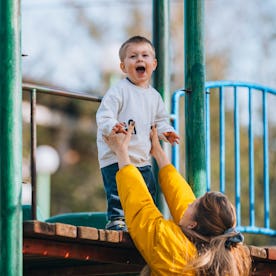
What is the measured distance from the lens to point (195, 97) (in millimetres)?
7133

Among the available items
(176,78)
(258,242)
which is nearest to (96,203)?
(176,78)

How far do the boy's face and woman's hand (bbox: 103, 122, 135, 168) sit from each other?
44 cm

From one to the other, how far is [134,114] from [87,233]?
1112 mm

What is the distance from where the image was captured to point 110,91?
6.73 m

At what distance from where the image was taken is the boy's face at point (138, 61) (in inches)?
269

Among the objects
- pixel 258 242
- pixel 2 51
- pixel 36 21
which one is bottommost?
pixel 258 242

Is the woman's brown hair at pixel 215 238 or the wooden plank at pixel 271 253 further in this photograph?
the wooden plank at pixel 271 253

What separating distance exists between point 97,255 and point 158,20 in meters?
2.29

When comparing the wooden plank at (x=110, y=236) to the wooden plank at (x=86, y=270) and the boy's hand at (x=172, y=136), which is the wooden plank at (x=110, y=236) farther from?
the wooden plank at (x=86, y=270)

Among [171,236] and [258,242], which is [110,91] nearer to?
[171,236]

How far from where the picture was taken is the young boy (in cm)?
669

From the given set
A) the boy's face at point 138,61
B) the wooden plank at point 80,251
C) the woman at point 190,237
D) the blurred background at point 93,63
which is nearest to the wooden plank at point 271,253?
the woman at point 190,237

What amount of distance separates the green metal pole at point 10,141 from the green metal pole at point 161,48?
212cm

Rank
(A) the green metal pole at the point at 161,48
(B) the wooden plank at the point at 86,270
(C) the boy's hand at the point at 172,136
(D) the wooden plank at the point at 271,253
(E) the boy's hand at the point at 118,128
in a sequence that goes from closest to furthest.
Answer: (E) the boy's hand at the point at 118,128 → (D) the wooden plank at the point at 271,253 → (C) the boy's hand at the point at 172,136 → (B) the wooden plank at the point at 86,270 → (A) the green metal pole at the point at 161,48
